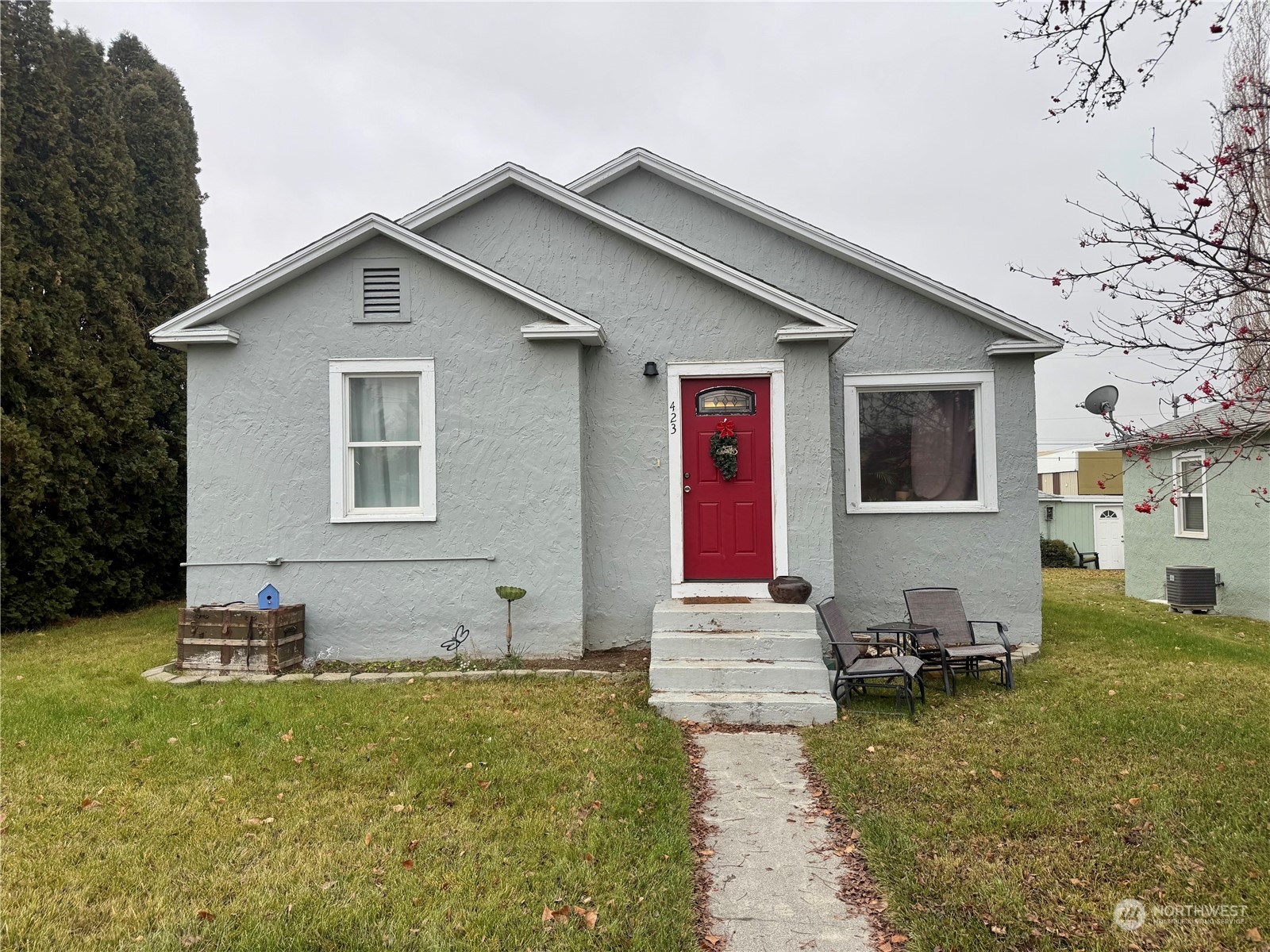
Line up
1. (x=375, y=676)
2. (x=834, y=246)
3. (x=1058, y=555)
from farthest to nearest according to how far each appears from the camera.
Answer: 1. (x=1058, y=555)
2. (x=834, y=246)
3. (x=375, y=676)

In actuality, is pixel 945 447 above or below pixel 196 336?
below

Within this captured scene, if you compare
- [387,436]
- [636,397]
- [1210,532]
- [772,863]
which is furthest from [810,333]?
[1210,532]

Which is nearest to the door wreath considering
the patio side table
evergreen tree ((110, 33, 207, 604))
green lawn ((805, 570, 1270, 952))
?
the patio side table

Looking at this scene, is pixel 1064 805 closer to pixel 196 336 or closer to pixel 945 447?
pixel 945 447

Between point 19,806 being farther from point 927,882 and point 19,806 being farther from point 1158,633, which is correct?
point 1158,633

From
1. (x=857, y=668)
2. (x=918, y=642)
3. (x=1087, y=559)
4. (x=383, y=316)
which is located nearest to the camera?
(x=857, y=668)

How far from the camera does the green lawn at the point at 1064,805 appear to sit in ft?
10.5

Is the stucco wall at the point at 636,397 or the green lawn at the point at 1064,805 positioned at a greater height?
the stucco wall at the point at 636,397

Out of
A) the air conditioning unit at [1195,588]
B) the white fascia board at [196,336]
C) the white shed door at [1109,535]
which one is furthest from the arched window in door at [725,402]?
the white shed door at [1109,535]

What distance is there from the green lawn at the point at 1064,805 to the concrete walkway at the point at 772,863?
0.76 feet

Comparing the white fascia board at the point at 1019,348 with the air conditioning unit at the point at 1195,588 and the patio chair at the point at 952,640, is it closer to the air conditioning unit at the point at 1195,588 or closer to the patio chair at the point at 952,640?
the patio chair at the point at 952,640

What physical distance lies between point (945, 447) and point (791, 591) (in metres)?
2.99

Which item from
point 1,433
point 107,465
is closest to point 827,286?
point 1,433

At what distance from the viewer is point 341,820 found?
4.13 m
